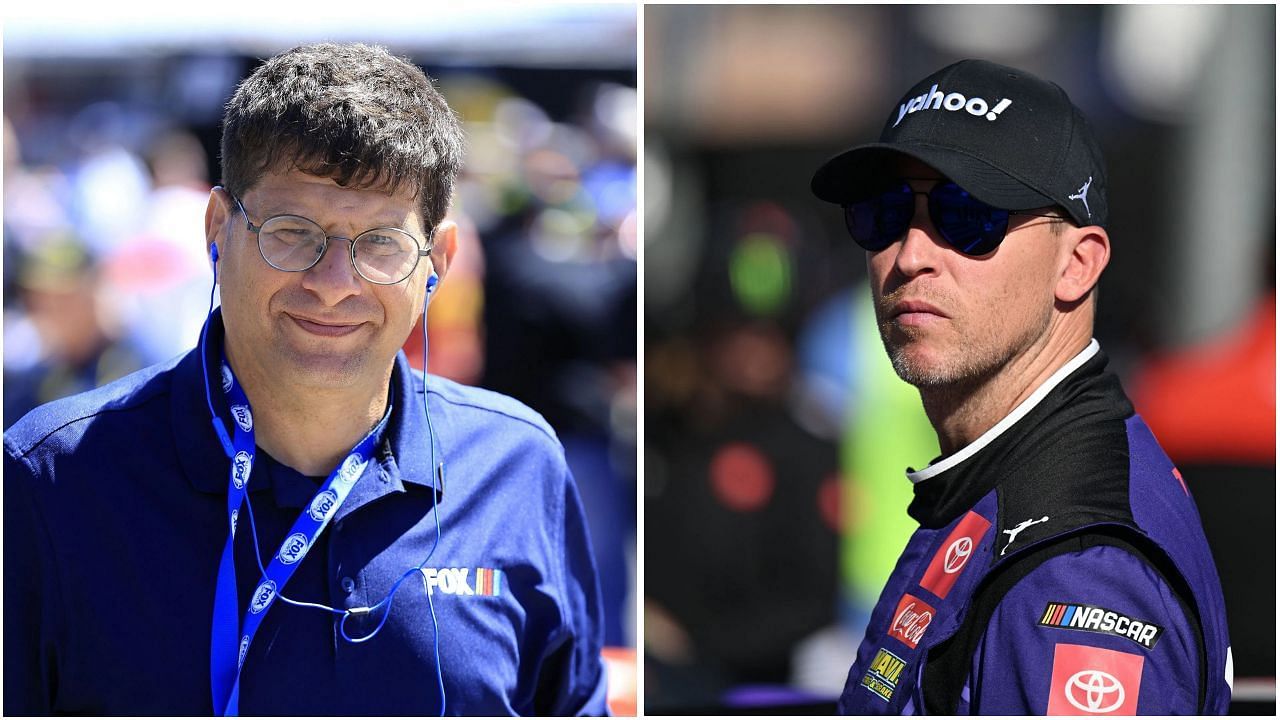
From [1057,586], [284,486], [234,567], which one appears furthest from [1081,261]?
[234,567]

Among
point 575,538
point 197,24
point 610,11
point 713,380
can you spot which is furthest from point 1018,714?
point 197,24

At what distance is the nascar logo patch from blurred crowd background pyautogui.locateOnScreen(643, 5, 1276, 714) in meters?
3.31

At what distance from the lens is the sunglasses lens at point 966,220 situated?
2412 millimetres

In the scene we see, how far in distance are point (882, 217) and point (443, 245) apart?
2.93 ft

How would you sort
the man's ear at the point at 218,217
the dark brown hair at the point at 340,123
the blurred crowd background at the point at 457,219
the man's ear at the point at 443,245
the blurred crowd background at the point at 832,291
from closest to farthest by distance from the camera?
the dark brown hair at the point at 340,123 → the man's ear at the point at 218,217 → the man's ear at the point at 443,245 → the blurred crowd background at the point at 457,219 → the blurred crowd background at the point at 832,291

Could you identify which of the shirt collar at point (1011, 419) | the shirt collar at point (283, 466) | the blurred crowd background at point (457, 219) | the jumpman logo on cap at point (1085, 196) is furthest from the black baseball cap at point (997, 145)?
the blurred crowd background at point (457, 219)

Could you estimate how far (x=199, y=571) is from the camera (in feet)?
8.00

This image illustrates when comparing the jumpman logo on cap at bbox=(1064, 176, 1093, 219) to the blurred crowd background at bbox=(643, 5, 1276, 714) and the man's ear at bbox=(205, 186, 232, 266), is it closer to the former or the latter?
the man's ear at bbox=(205, 186, 232, 266)

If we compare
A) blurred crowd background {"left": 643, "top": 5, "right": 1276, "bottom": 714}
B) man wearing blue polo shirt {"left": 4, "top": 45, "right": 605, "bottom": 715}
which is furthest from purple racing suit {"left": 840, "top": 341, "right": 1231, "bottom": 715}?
blurred crowd background {"left": 643, "top": 5, "right": 1276, "bottom": 714}

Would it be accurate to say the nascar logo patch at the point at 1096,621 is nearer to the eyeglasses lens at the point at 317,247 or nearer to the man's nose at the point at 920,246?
the man's nose at the point at 920,246

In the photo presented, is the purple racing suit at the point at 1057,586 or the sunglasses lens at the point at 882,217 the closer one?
the purple racing suit at the point at 1057,586

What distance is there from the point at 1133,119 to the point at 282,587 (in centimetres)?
476

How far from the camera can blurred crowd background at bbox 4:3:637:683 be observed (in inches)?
200

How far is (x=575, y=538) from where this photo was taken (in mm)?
2959
